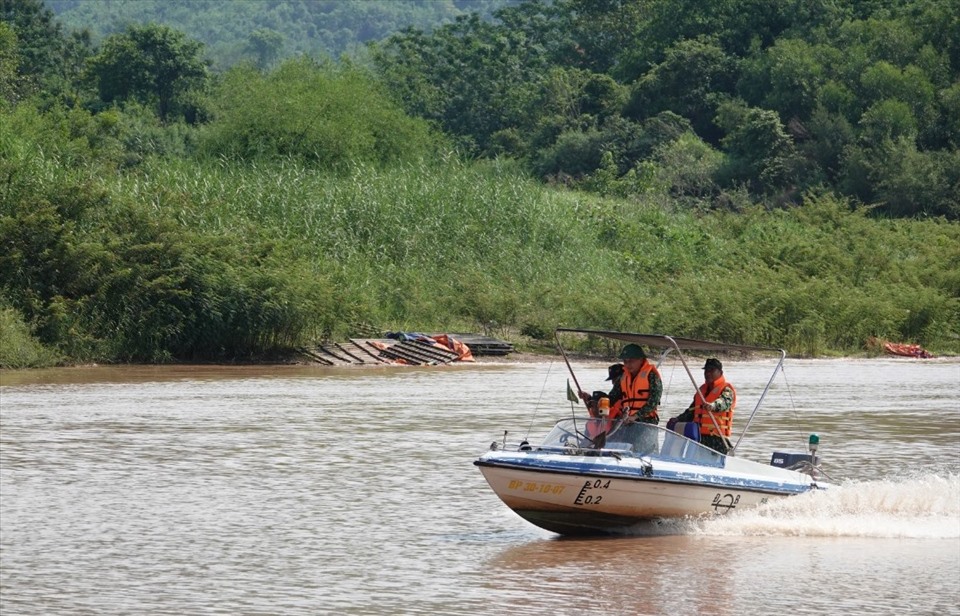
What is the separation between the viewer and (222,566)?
492 inches

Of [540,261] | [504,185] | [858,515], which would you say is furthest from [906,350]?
[858,515]

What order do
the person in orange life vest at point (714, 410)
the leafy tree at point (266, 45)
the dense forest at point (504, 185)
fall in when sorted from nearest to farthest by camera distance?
the person in orange life vest at point (714, 410), the dense forest at point (504, 185), the leafy tree at point (266, 45)

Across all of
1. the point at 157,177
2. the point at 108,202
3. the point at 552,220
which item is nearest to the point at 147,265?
the point at 108,202

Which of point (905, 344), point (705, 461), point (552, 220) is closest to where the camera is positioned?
point (705, 461)

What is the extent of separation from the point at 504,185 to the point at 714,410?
28380 mm

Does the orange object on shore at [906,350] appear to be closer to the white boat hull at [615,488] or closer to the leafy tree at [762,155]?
the leafy tree at [762,155]

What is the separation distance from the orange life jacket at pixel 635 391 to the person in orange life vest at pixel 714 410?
1.63ft

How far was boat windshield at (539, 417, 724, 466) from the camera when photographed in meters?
13.2

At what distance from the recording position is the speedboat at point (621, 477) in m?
12.7

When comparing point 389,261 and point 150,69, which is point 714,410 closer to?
point 389,261

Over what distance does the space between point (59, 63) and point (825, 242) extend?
41346mm

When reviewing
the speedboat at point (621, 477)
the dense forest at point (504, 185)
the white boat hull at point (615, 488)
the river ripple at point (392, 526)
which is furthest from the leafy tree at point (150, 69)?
the white boat hull at point (615, 488)

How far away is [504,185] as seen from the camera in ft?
137

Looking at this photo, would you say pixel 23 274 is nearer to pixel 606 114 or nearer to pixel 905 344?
pixel 905 344
